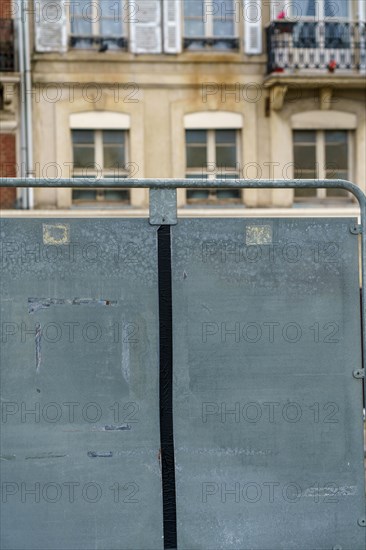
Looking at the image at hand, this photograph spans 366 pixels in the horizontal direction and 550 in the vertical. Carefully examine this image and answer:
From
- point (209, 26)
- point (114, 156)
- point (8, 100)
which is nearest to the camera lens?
point (8, 100)

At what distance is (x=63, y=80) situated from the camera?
21.0m

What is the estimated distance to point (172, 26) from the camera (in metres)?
21.4

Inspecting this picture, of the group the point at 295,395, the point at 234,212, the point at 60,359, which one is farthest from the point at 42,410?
the point at 234,212

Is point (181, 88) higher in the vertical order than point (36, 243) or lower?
higher

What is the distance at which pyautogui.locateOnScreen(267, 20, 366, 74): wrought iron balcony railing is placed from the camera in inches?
846

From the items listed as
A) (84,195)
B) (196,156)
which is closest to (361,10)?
(196,156)

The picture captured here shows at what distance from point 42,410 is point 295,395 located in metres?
1.09

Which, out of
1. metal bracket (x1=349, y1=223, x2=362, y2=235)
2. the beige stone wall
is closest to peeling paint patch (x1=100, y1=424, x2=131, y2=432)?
metal bracket (x1=349, y1=223, x2=362, y2=235)

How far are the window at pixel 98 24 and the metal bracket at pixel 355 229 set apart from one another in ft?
57.0

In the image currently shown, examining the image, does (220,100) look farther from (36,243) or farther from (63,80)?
(36,243)

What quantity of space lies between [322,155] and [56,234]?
18.1 metres

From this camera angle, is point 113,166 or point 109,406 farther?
point 113,166

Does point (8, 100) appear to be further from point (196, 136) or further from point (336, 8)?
point (336, 8)

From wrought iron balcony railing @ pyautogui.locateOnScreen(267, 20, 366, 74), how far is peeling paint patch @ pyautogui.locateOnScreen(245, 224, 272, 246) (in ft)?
57.2
